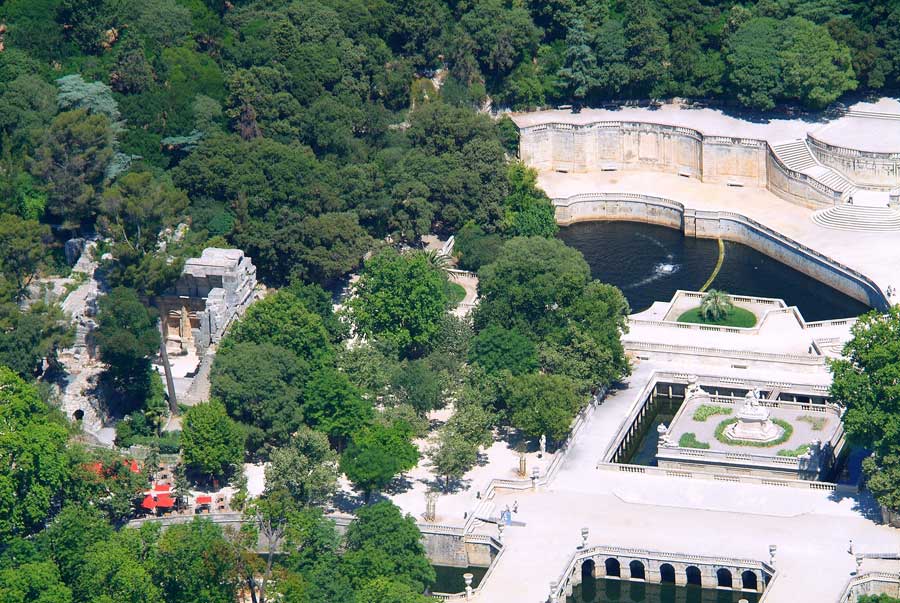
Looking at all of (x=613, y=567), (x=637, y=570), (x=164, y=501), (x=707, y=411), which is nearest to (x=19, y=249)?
(x=164, y=501)

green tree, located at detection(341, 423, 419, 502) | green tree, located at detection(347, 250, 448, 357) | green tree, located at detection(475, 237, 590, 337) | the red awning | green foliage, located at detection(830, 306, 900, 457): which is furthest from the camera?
green tree, located at detection(347, 250, 448, 357)

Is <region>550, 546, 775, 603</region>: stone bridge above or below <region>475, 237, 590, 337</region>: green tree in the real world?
below

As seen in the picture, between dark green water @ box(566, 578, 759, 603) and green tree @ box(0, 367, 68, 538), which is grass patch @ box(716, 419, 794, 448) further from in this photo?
green tree @ box(0, 367, 68, 538)

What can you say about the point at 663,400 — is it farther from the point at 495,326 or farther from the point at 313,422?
the point at 313,422

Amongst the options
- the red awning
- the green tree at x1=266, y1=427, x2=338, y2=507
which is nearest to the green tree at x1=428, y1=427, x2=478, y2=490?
the green tree at x1=266, y1=427, x2=338, y2=507

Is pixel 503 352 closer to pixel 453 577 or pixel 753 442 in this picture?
pixel 753 442

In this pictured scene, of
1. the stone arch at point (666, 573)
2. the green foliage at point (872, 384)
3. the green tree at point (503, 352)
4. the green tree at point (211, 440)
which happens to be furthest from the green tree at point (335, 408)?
the green foliage at point (872, 384)
